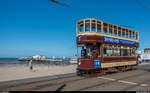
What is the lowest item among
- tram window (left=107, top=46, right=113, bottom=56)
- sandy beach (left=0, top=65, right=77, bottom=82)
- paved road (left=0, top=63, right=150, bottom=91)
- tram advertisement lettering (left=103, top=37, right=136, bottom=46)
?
sandy beach (left=0, top=65, right=77, bottom=82)

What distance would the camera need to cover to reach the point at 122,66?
1620 cm

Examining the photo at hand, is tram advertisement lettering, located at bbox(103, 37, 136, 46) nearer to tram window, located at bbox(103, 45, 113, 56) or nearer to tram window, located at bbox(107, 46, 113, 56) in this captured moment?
tram window, located at bbox(103, 45, 113, 56)

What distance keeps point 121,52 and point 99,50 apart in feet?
12.5

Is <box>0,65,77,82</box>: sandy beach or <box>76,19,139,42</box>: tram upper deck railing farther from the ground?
<box>76,19,139,42</box>: tram upper deck railing

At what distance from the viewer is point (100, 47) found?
514 inches

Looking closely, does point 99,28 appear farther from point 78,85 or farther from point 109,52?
point 78,85

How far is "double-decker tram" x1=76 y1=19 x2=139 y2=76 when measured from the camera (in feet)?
40.8

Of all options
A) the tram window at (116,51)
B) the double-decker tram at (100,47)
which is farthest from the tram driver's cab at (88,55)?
the tram window at (116,51)

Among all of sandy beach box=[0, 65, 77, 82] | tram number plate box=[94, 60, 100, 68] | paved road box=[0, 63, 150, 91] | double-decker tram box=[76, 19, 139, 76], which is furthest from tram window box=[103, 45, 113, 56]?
sandy beach box=[0, 65, 77, 82]

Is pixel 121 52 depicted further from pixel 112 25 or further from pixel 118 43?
pixel 112 25

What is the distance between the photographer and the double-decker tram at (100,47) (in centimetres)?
1242

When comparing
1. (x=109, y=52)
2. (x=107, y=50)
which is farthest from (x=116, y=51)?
(x=107, y=50)

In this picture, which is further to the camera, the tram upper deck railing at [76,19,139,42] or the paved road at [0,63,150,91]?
the tram upper deck railing at [76,19,139,42]

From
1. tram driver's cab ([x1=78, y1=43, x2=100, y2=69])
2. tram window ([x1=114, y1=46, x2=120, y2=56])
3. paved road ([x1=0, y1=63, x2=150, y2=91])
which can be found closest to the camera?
paved road ([x1=0, y1=63, x2=150, y2=91])
